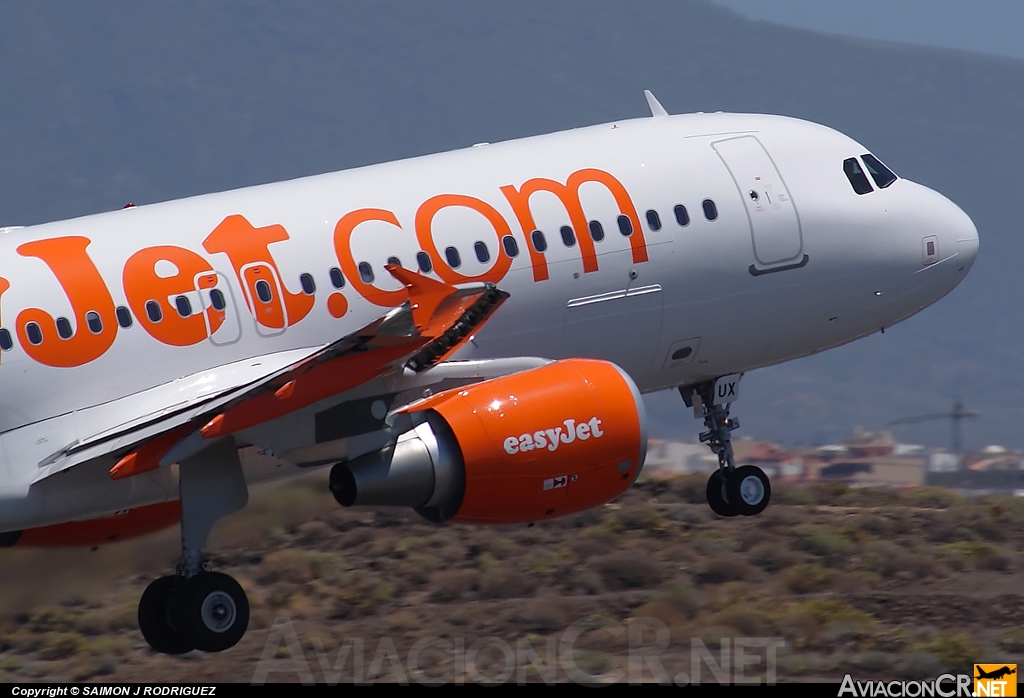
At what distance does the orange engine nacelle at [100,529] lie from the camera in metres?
20.8

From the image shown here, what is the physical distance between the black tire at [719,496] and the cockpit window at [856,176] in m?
4.67

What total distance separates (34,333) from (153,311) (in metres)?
1.36

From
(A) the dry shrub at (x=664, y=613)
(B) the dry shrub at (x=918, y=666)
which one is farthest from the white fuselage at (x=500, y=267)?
(B) the dry shrub at (x=918, y=666)

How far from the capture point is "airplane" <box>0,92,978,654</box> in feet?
57.8

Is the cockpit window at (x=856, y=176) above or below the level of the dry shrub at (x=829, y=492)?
above

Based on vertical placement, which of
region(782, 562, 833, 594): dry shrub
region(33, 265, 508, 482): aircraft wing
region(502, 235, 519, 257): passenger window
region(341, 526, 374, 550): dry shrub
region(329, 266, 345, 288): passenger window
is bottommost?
region(782, 562, 833, 594): dry shrub

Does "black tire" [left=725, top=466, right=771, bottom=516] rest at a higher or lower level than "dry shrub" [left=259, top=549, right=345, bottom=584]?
higher

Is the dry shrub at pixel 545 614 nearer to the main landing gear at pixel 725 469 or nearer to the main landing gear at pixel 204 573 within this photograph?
the main landing gear at pixel 725 469

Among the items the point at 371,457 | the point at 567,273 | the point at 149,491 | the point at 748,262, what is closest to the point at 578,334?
the point at 567,273

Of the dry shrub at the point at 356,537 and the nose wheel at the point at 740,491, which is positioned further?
the dry shrub at the point at 356,537

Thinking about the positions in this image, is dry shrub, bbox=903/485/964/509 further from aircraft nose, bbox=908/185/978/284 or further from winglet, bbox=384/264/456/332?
winglet, bbox=384/264/456/332

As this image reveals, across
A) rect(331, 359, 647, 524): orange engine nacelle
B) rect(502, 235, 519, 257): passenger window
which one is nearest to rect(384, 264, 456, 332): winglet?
rect(331, 359, 647, 524): orange engine nacelle

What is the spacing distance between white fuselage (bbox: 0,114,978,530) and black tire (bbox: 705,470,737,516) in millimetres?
1662

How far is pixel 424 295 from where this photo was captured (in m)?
16.4
